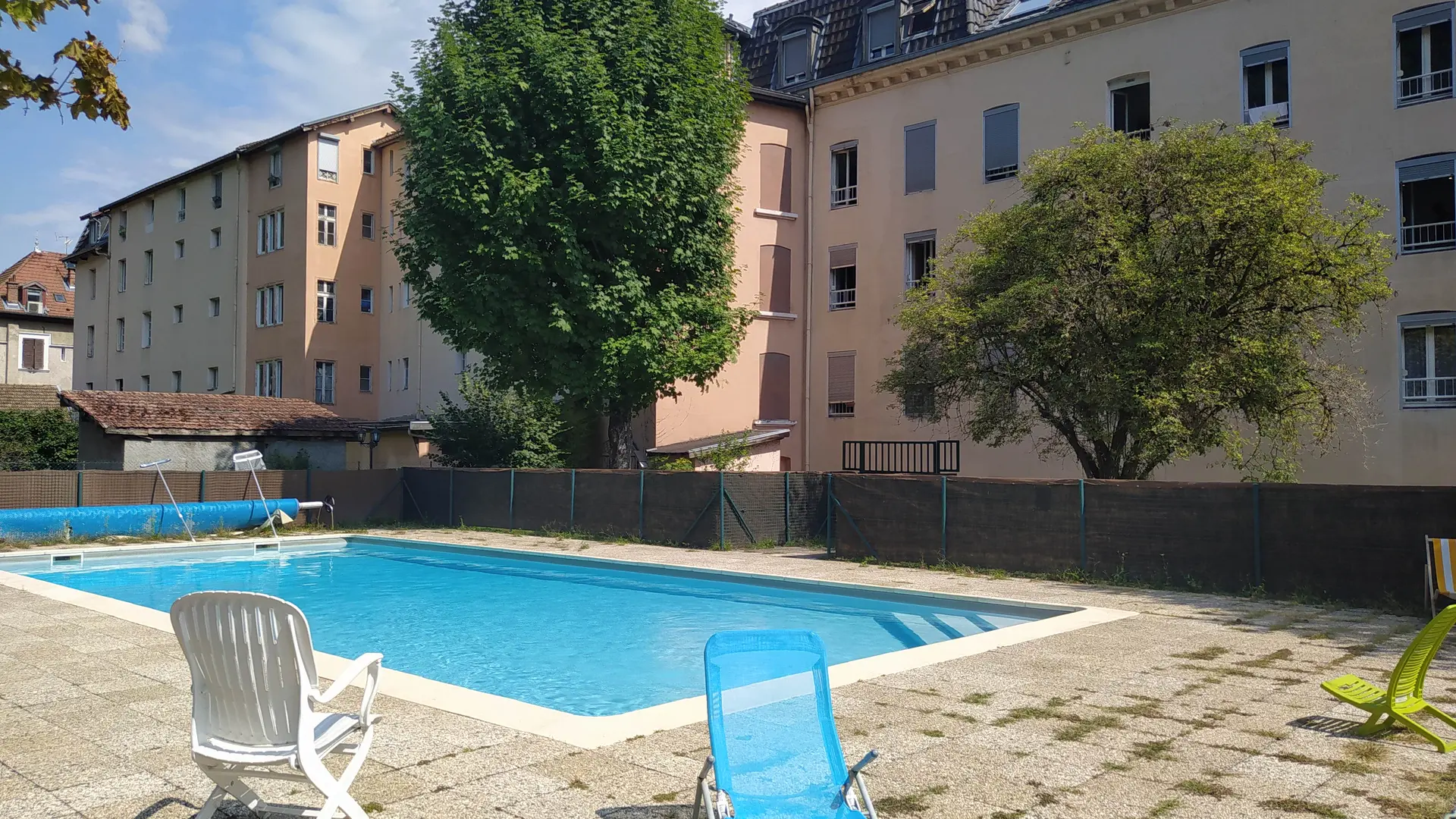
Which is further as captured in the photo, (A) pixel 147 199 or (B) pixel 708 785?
(A) pixel 147 199

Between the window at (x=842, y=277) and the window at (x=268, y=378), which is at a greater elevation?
the window at (x=842, y=277)

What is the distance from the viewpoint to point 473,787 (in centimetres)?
559

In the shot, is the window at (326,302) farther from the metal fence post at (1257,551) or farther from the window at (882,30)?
the metal fence post at (1257,551)

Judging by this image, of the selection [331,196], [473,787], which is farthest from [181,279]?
[473,787]

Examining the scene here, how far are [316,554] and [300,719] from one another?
21027 millimetres

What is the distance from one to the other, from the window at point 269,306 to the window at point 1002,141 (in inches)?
1113

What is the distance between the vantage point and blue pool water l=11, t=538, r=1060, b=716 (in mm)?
11648

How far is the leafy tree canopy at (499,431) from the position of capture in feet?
97.2

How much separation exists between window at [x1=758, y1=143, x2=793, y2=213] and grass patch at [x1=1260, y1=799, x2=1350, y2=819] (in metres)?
28.6

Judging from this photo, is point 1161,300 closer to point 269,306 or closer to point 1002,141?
point 1002,141

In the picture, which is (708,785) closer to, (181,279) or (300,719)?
(300,719)

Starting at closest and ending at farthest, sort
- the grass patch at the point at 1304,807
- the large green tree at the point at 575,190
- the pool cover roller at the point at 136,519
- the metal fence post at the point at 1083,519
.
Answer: the grass patch at the point at 1304,807 < the metal fence post at the point at 1083,519 < the pool cover roller at the point at 136,519 < the large green tree at the point at 575,190

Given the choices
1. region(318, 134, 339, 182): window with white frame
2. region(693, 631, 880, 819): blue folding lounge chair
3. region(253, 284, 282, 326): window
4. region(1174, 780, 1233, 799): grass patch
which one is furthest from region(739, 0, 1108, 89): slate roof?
region(693, 631, 880, 819): blue folding lounge chair

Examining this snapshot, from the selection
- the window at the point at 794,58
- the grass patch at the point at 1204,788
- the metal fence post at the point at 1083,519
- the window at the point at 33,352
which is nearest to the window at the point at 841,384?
the window at the point at 794,58
